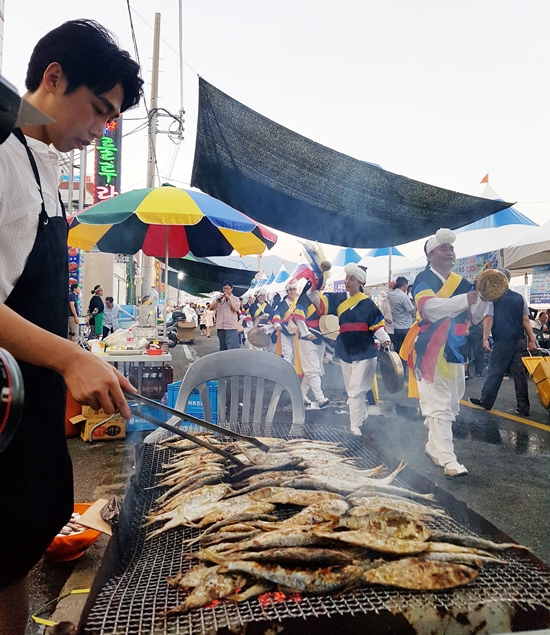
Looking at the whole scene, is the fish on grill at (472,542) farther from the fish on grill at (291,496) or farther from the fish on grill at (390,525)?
the fish on grill at (291,496)

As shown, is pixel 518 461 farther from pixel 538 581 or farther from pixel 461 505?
pixel 538 581

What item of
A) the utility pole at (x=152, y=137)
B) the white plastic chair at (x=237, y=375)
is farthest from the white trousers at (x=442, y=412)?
the utility pole at (x=152, y=137)

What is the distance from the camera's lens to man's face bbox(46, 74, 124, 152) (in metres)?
1.37

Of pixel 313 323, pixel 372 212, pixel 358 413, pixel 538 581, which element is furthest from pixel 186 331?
pixel 538 581

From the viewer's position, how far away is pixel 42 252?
4.33 feet

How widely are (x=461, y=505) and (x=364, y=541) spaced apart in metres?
0.62

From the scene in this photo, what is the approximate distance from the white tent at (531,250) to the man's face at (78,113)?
10.5 metres

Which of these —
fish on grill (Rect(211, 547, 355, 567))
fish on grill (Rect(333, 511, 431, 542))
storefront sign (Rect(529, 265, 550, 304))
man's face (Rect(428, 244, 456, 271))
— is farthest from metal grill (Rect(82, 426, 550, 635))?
storefront sign (Rect(529, 265, 550, 304))

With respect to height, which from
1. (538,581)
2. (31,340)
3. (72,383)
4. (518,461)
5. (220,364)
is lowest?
(518,461)

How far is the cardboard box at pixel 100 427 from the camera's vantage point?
548 centimetres

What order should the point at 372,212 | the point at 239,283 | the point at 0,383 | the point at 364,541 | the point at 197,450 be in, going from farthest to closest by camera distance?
the point at 239,283 < the point at 372,212 < the point at 197,450 < the point at 364,541 < the point at 0,383

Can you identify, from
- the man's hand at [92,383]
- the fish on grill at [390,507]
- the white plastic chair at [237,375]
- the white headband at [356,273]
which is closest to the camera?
the man's hand at [92,383]

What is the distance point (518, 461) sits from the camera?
5168mm

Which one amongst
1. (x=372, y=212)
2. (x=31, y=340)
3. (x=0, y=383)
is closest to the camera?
(x=0, y=383)
